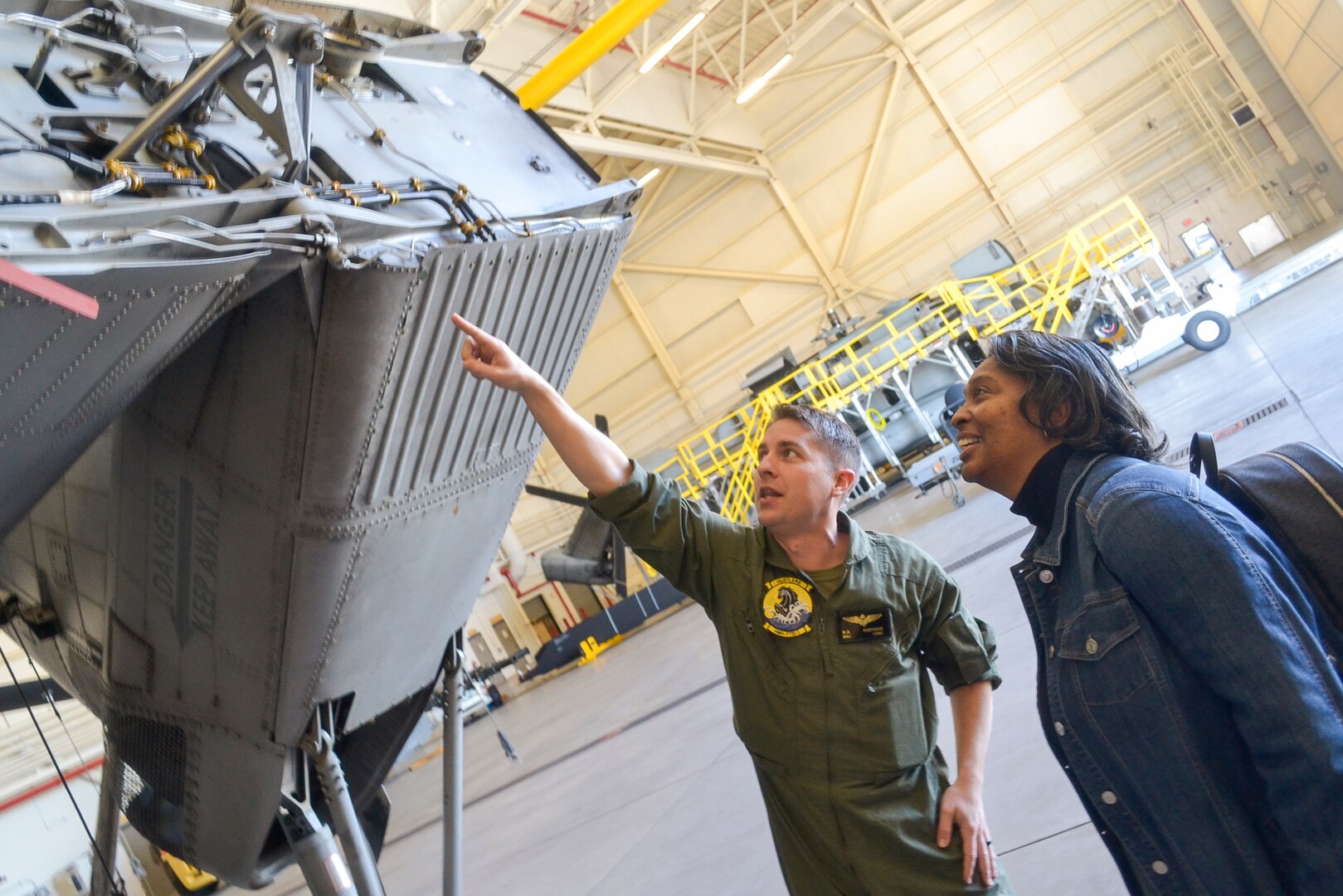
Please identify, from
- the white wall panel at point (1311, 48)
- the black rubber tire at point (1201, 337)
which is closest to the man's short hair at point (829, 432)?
the black rubber tire at point (1201, 337)

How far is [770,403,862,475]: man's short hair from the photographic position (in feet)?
8.47

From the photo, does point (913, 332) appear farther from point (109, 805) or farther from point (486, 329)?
point (109, 805)

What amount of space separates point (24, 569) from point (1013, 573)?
3.52 meters

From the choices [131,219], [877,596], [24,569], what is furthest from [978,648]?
[24,569]

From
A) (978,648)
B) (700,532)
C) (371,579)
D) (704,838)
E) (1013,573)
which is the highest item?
(371,579)

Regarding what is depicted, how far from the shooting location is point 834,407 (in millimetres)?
15156

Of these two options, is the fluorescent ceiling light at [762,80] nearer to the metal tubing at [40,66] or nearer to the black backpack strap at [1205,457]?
the metal tubing at [40,66]

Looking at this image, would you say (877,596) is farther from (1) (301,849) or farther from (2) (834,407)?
(2) (834,407)

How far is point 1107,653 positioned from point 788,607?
799 millimetres

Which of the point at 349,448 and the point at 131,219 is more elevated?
the point at 131,219

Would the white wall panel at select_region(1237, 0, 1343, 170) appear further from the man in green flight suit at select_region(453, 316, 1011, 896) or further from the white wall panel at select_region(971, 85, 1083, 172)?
the man in green flight suit at select_region(453, 316, 1011, 896)

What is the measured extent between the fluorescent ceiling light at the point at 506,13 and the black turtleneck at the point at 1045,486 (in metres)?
12.4

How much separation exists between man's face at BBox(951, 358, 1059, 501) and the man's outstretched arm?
826 mm

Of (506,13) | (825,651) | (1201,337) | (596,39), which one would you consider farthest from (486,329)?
(1201,337)
